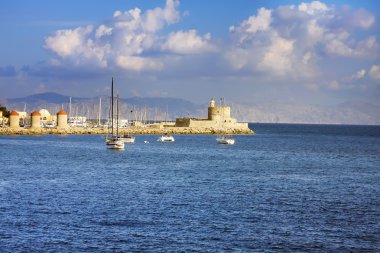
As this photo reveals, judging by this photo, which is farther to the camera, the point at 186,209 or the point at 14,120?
the point at 14,120

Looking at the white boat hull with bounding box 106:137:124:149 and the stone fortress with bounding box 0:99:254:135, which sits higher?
the stone fortress with bounding box 0:99:254:135

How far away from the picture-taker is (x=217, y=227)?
2461cm

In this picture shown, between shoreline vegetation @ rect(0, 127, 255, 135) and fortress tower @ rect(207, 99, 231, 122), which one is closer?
shoreline vegetation @ rect(0, 127, 255, 135)

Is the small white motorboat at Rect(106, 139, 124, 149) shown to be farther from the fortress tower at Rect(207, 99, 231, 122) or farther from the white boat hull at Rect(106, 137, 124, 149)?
the fortress tower at Rect(207, 99, 231, 122)

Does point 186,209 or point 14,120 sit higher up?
point 14,120

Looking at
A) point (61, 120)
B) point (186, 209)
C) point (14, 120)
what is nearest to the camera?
point (186, 209)

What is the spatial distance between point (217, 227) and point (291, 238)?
3.07 metres

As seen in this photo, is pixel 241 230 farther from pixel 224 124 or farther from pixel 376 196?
pixel 224 124

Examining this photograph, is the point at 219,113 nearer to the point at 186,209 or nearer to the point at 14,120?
the point at 14,120

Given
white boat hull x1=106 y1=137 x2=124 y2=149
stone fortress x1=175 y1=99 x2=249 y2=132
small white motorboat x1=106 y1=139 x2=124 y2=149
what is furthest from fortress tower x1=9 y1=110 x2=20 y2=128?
small white motorboat x1=106 y1=139 x2=124 y2=149

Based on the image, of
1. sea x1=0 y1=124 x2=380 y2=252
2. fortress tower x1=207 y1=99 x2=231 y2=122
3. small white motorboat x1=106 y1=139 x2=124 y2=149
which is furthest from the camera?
fortress tower x1=207 y1=99 x2=231 y2=122

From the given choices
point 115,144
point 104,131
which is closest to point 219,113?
point 104,131

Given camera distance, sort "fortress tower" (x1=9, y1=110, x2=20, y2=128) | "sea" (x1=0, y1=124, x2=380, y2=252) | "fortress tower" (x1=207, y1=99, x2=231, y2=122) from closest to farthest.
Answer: "sea" (x1=0, y1=124, x2=380, y2=252) → "fortress tower" (x1=9, y1=110, x2=20, y2=128) → "fortress tower" (x1=207, y1=99, x2=231, y2=122)

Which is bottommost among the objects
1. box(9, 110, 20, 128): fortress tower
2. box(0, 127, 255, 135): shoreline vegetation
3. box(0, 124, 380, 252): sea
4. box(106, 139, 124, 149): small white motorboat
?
box(0, 124, 380, 252): sea
